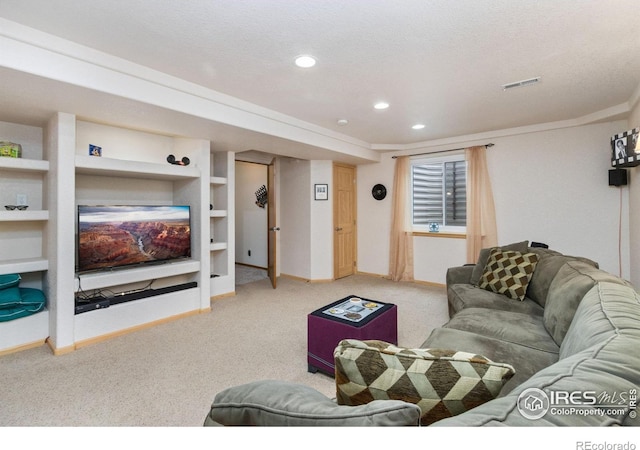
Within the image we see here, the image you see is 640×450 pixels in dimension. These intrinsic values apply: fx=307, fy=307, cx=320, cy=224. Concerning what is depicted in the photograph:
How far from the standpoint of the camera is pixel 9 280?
9.07ft

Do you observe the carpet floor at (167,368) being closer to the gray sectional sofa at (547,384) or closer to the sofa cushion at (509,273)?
the sofa cushion at (509,273)

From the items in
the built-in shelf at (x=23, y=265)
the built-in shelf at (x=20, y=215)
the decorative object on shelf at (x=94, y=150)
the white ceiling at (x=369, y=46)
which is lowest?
the built-in shelf at (x=23, y=265)

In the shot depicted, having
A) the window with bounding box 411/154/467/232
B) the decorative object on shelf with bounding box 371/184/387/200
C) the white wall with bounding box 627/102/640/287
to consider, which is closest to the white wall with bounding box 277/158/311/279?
the decorative object on shelf with bounding box 371/184/387/200

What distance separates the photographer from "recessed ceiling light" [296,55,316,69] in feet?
7.50

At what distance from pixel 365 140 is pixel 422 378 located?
4503mm

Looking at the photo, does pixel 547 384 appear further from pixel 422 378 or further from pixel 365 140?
pixel 365 140

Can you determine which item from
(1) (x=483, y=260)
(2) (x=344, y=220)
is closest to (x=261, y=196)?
(2) (x=344, y=220)

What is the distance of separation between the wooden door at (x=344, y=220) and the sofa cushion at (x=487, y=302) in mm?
2806

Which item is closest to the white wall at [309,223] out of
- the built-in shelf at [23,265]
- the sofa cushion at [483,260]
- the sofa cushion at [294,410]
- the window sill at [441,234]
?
the window sill at [441,234]

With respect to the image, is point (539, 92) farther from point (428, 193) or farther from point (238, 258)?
point (238, 258)

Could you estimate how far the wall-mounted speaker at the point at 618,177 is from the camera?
11.7ft

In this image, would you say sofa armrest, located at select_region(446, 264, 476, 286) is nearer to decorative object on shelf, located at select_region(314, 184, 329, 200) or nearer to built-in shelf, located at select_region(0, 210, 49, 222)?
decorative object on shelf, located at select_region(314, 184, 329, 200)
